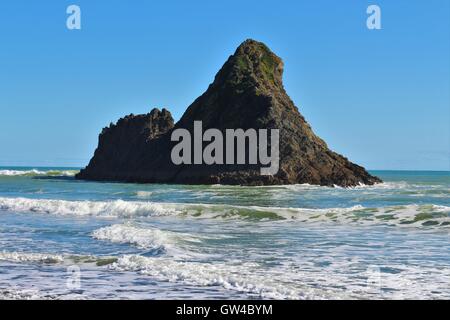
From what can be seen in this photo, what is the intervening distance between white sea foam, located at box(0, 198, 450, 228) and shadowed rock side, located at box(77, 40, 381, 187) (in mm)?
41863

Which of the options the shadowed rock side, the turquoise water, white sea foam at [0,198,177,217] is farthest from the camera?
the shadowed rock side

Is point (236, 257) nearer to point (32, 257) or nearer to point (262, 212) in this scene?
point (32, 257)

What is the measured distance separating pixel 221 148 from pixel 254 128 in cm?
729

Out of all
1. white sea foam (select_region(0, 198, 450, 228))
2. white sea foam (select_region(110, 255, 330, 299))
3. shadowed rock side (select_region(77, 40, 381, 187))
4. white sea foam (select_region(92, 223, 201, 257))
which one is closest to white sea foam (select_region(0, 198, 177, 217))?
white sea foam (select_region(0, 198, 450, 228))

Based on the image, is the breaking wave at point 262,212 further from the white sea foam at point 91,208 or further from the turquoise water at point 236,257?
the turquoise water at point 236,257

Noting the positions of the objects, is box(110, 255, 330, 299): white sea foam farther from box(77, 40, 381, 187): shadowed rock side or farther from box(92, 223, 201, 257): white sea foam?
box(77, 40, 381, 187): shadowed rock side

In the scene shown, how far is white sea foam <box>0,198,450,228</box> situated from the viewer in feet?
84.4

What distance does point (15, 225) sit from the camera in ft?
79.0

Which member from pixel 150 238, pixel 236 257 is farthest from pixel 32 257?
pixel 236 257

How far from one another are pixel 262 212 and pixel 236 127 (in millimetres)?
61071

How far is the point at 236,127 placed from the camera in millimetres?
89875

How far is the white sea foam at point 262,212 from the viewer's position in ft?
84.4

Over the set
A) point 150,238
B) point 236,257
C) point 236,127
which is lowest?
point 236,257
